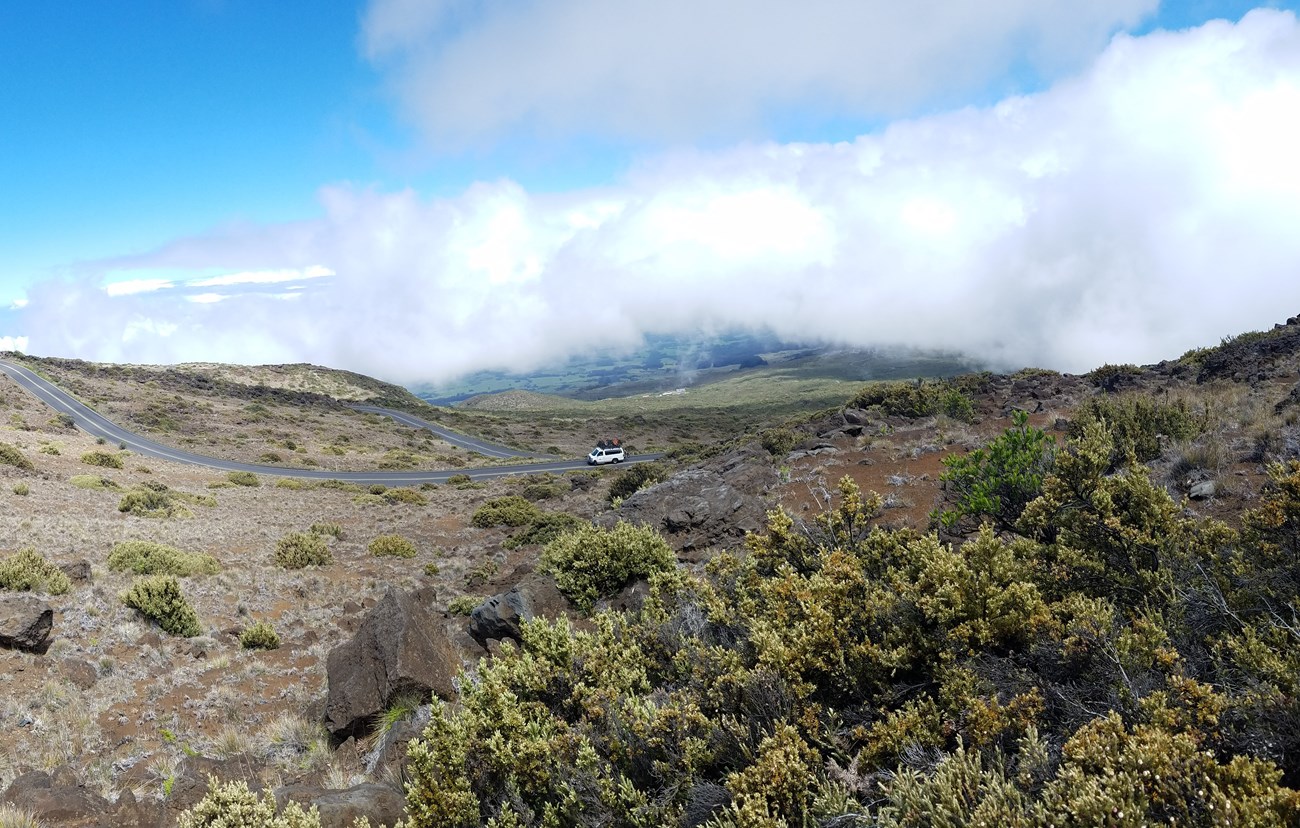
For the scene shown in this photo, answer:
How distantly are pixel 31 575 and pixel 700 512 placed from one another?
12849 millimetres

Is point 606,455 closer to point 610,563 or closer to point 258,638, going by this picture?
point 258,638

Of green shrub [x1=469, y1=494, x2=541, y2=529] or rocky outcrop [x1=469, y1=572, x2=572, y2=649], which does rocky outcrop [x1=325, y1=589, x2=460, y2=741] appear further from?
green shrub [x1=469, y1=494, x2=541, y2=529]

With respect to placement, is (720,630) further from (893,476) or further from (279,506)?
(279,506)

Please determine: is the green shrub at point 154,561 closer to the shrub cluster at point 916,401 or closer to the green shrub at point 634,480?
the green shrub at point 634,480

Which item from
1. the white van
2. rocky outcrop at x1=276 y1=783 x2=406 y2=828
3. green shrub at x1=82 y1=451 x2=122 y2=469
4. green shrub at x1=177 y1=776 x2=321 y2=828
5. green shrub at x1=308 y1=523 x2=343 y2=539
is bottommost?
the white van

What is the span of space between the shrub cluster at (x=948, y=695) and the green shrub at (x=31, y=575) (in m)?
10.8

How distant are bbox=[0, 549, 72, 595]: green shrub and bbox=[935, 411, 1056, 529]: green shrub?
50.3ft

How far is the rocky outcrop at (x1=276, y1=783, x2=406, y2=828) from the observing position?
211 inches

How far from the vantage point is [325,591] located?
15.4 metres

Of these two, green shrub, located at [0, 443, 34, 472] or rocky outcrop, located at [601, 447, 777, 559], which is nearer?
rocky outcrop, located at [601, 447, 777, 559]

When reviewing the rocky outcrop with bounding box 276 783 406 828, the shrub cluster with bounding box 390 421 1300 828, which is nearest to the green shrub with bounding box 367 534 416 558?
the rocky outcrop with bounding box 276 783 406 828

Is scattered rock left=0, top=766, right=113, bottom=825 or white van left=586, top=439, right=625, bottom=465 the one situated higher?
scattered rock left=0, top=766, right=113, bottom=825

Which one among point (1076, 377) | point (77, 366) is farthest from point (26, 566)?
point (77, 366)

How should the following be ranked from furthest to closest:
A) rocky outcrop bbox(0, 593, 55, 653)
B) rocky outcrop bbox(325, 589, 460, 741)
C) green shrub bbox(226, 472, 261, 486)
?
green shrub bbox(226, 472, 261, 486) < rocky outcrop bbox(0, 593, 55, 653) < rocky outcrop bbox(325, 589, 460, 741)
